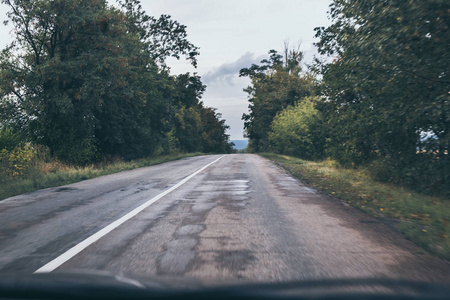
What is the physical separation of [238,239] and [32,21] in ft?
62.5

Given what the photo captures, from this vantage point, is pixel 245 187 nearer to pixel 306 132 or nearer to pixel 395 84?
pixel 395 84

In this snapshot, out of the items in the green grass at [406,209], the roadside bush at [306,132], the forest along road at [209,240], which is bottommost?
the green grass at [406,209]

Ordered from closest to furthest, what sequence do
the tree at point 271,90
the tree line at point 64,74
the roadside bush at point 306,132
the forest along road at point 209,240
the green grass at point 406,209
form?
the forest along road at point 209,240 → the green grass at point 406,209 → the tree line at point 64,74 → the roadside bush at point 306,132 → the tree at point 271,90

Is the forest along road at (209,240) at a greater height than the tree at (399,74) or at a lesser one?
lesser

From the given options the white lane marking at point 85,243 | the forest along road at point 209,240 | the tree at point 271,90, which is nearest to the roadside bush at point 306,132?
the tree at point 271,90

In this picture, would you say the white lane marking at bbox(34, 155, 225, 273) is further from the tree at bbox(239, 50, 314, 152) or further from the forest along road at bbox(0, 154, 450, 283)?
the tree at bbox(239, 50, 314, 152)

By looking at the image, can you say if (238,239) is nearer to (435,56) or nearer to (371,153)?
(435,56)

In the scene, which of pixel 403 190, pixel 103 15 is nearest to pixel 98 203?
pixel 403 190

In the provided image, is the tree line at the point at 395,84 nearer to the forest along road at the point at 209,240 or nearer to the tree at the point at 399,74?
the tree at the point at 399,74

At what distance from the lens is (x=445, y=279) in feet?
11.3

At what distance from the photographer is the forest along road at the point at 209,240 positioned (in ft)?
12.2

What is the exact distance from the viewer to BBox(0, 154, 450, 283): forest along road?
12.2ft

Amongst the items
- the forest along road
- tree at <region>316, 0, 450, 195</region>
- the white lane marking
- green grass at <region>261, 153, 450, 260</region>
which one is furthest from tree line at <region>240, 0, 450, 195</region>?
the white lane marking

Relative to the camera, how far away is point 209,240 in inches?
191
